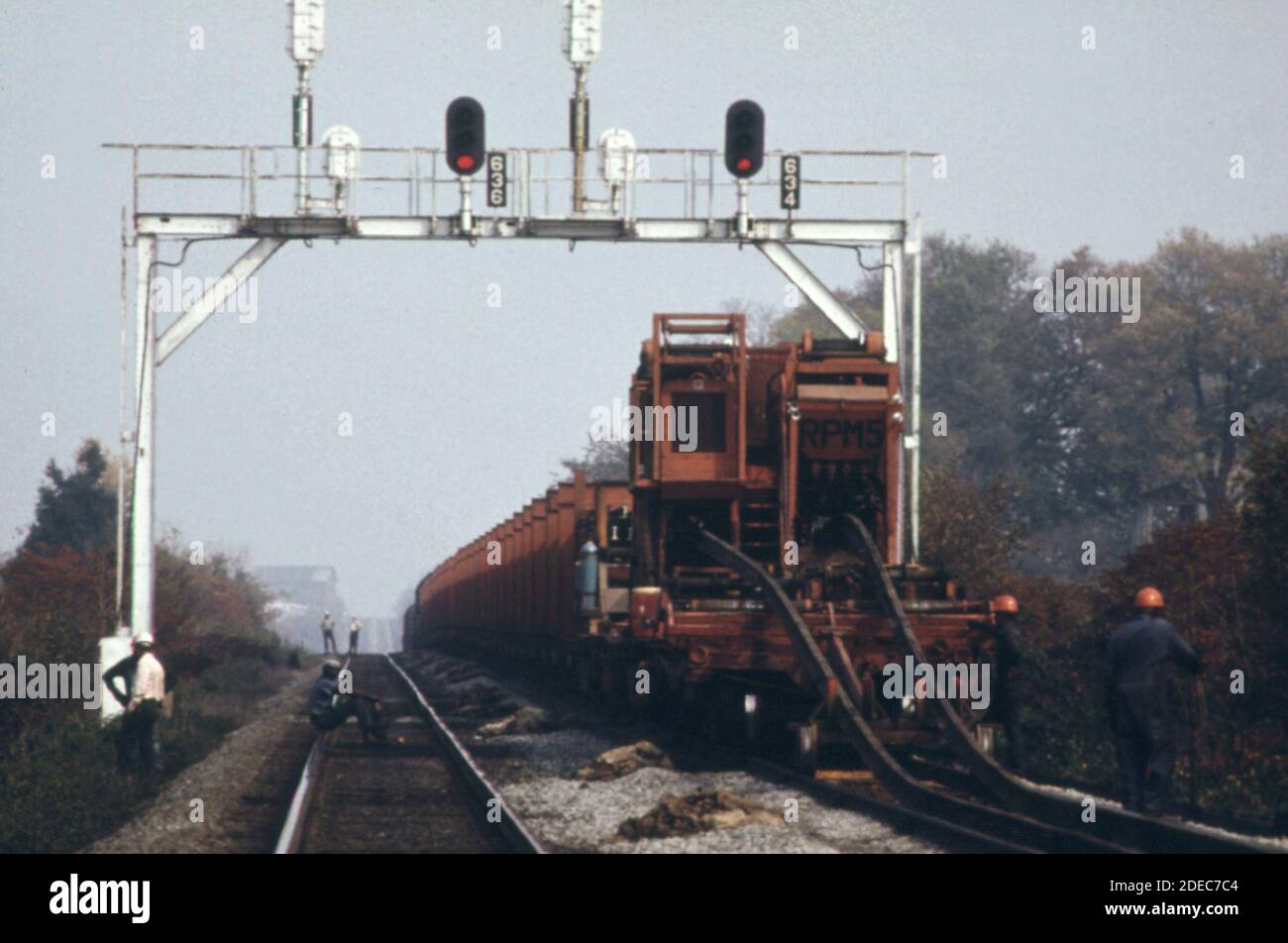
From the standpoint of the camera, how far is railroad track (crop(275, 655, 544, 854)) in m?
12.3

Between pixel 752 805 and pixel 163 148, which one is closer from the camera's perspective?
pixel 752 805

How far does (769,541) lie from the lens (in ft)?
60.2

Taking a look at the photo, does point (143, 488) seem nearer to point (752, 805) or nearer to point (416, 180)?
point (416, 180)

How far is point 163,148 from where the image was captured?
21438 mm

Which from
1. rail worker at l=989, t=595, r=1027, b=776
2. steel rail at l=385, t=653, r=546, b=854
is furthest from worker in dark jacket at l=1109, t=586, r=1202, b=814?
steel rail at l=385, t=653, r=546, b=854

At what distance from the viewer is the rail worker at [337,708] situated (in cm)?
2006

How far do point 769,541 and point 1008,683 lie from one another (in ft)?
12.1

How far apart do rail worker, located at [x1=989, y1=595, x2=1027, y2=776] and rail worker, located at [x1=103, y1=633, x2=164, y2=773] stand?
7.89 metres

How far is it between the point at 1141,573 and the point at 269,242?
11.3 meters

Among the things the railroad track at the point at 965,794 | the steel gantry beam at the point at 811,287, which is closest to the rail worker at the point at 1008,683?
the railroad track at the point at 965,794

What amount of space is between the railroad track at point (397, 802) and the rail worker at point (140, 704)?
1538 millimetres

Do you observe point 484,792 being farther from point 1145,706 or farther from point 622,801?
point 1145,706

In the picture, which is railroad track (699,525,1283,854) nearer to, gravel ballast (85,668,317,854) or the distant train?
the distant train
